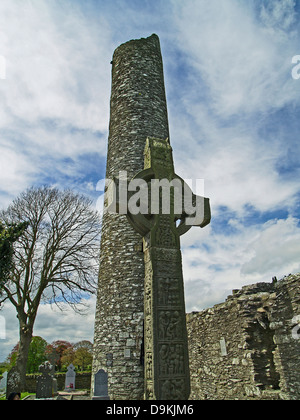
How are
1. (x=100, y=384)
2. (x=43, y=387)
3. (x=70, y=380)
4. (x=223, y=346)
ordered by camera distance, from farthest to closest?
1. (x=70, y=380)
2. (x=43, y=387)
3. (x=223, y=346)
4. (x=100, y=384)

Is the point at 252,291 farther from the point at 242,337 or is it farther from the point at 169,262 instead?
the point at 169,262

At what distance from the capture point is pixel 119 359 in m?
8.21

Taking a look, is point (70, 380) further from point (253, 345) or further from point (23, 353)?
point (253, 345)

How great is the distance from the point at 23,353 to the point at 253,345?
31.0ft

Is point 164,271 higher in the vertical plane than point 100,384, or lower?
higher

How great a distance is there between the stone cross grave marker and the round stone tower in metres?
5.04

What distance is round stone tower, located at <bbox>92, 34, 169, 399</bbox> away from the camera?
27.0 ft

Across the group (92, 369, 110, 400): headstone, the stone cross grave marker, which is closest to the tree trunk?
(92, 369, 110, 400): headstone

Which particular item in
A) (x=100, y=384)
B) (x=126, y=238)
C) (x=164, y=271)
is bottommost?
(x=100, y=384)

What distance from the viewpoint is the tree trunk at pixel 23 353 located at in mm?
11445

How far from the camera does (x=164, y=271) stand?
3.68m

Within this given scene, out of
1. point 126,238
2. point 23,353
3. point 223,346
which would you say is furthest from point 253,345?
point 23,353

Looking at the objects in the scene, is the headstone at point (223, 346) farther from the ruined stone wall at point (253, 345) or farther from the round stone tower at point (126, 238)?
the round stone tower at point (126, 238)

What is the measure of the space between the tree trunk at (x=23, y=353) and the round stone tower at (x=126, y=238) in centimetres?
480
